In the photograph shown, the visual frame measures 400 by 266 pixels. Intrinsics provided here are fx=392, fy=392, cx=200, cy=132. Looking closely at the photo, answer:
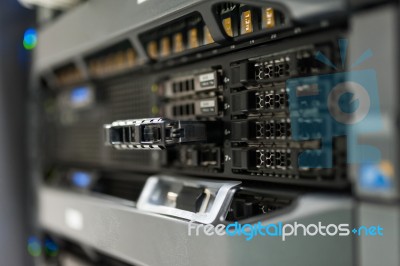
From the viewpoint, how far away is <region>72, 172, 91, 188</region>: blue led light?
1.56m

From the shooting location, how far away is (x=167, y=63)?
1.16 m

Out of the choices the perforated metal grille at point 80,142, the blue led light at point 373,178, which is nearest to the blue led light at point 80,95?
the perforated metal grille at point 80,142

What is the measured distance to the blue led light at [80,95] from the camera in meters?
1.60

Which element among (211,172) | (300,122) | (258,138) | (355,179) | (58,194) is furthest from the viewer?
(58,194)

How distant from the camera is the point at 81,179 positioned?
1616mm

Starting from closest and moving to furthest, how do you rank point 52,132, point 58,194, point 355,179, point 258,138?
1. point 355,179
2. point 258,138
3. point 58,194
4. point 52,132

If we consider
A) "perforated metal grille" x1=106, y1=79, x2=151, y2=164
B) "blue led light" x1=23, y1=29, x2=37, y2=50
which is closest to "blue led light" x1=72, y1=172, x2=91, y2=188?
"perforated metal grille" x1=106, y1=79, x2=151, y2=164

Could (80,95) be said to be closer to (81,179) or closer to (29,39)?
(81,179)

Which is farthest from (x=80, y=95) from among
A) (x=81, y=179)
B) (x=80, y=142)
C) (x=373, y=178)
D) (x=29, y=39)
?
(x=373, y=178)

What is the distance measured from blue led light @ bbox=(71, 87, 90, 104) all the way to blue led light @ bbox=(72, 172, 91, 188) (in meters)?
0.30

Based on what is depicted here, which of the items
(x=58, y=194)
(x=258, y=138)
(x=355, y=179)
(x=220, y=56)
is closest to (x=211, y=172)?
(x=258, y=138)

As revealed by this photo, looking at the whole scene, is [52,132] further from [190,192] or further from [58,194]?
[190,192]

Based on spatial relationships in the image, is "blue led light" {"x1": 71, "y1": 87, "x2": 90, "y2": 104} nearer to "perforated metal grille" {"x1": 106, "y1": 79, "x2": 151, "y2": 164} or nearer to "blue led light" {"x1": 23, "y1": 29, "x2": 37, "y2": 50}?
"perforated metal grille" {"x1": 106, "y1": 79, "x2": 151, "y2": 164}

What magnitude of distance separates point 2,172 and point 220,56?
131 cm
